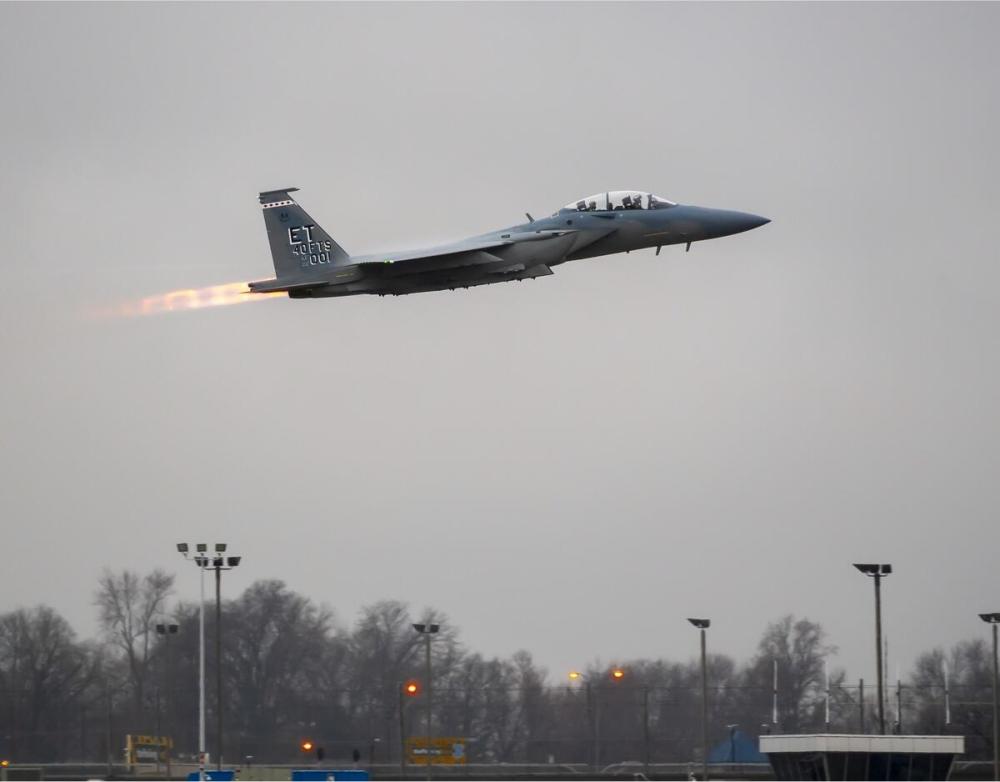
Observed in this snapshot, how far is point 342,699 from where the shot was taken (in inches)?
3302

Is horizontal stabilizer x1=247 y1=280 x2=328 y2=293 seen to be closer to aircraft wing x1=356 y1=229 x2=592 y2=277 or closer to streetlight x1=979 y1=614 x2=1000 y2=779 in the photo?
aircraft wing x1=356 y1=229 x2=592 y2=277

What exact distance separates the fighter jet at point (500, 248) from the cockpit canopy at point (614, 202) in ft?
0.10

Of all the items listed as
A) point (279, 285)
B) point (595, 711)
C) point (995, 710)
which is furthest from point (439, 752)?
point (279, 285)

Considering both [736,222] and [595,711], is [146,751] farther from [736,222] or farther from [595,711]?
[736,222]

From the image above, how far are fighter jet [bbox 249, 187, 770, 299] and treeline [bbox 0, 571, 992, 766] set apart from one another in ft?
85.0

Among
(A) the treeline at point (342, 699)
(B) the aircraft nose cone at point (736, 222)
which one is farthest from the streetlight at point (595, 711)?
(B) the aircraft nose cone at point (736, 222)

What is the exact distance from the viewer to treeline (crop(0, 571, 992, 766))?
255 feet

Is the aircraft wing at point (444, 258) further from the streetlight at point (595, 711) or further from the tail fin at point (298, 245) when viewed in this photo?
the streetlight at point (595, 711)

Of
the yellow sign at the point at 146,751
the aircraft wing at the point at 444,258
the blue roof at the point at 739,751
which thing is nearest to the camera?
the aircraft wing at the point at 444,258

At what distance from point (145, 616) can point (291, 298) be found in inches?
1659

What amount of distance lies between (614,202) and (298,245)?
31.9 feet

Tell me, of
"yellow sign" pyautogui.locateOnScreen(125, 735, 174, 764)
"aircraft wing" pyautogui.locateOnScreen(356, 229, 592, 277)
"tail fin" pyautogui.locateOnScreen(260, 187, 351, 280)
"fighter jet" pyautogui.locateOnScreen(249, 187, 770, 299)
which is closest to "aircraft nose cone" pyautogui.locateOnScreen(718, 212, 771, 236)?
"fighter jet" pyautogui.locateOnScreen(249, 187, 770, 299)

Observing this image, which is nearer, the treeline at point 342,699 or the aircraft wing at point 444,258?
the aircraft wing at point 444,258

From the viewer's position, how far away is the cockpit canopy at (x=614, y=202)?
174ft
